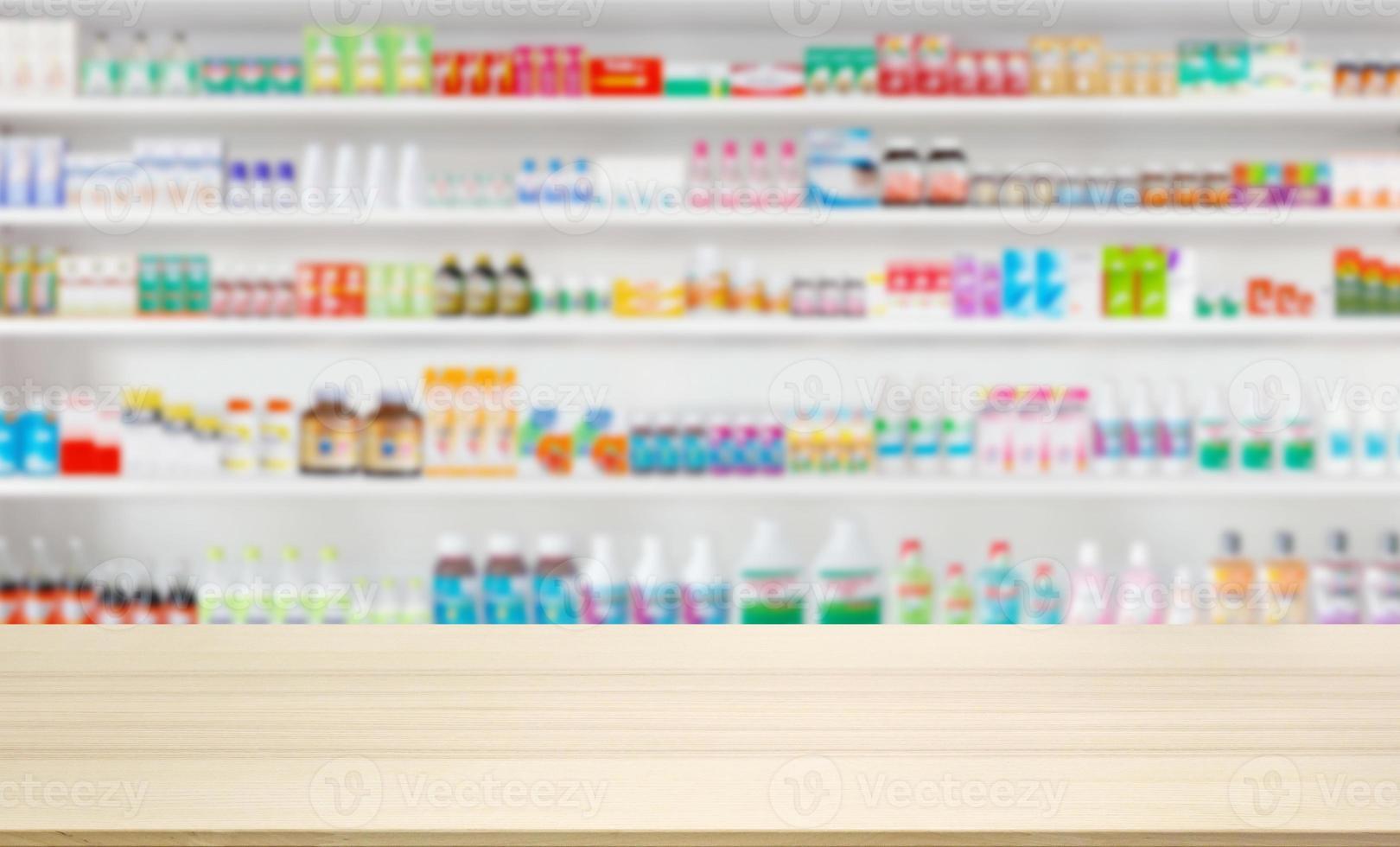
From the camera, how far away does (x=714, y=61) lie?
3.22m

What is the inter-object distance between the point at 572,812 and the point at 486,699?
9 centimetres

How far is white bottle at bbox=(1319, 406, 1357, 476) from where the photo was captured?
2.99 metres

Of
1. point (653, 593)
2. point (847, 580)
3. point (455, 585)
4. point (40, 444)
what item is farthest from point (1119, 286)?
point (40, 444)

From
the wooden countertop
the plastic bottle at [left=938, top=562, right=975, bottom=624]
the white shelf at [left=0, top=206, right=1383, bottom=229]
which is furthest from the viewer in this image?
the plastic bottle at [left=938, top=562, right=975, bottom=624]

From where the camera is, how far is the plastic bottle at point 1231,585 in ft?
9.99

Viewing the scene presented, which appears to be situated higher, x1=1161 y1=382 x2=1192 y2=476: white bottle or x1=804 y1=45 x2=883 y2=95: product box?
x1=804 y1=45 x2=883 y2=95: product box

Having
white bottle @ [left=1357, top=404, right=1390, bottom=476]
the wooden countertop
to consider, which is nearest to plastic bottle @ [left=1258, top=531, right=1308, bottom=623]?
white bottle @ [left=1357, top=404, right=1390, bottom=476]

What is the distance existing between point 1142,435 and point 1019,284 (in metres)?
0.49

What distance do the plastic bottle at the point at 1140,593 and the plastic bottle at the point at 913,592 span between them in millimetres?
486

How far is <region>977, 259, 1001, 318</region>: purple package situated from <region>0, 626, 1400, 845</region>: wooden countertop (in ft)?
8.10

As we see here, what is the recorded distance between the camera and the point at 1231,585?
3.06m

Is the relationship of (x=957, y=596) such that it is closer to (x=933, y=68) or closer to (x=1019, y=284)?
(x=1019, y=284)

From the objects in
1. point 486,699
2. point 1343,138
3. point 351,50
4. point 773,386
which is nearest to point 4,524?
point 351,50

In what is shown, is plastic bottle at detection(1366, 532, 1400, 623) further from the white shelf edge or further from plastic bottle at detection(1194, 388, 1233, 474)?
the white shelf edge
